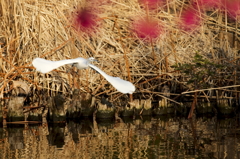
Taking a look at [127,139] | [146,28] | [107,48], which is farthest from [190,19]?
[127,139]

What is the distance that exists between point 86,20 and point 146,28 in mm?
1459

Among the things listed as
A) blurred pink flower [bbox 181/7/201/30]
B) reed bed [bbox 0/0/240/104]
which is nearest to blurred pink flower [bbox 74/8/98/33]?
reed bed [bbox 0/0/240/104]

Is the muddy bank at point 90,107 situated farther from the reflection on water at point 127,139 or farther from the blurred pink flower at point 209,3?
the blurred pink flower at point 209,3

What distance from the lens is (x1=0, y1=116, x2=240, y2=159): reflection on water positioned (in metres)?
6.43

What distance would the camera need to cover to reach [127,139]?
23.9ft

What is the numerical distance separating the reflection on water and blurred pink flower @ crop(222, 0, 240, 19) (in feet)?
9.38

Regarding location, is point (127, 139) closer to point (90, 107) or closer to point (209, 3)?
point (90, 107)

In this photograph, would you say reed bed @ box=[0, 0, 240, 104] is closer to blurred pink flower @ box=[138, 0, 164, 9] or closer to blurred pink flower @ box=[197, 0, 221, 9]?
blurred pink flower @ box=[138, 0, 164, 9]

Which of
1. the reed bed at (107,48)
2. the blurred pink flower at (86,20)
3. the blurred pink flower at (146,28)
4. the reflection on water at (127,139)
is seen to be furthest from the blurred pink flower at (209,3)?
the reflection on water at (127,139)

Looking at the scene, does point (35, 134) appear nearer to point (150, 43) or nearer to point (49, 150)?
point (49, 150)

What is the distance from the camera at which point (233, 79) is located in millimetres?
9461

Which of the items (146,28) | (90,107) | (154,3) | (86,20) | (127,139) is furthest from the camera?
(86,20)

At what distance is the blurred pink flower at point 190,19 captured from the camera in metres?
10.8

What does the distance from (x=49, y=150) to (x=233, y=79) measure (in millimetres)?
4318
